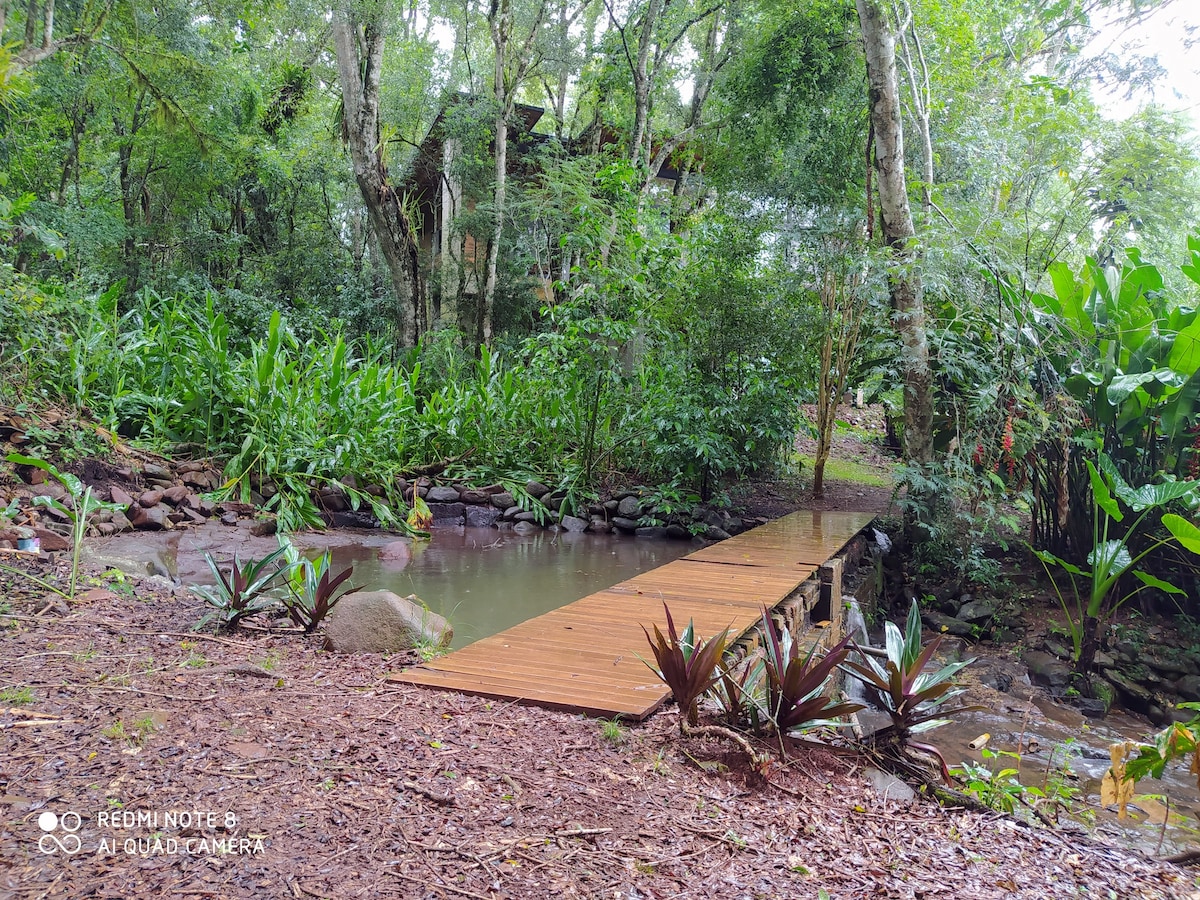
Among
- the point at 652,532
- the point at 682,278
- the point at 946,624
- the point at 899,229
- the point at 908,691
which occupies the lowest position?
the point at 946,624

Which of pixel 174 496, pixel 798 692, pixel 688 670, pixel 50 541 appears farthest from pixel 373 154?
pixel 798 692

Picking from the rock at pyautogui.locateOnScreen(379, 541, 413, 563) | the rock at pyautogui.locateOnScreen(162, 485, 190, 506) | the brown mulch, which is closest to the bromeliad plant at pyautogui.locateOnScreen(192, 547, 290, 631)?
the brown mulch

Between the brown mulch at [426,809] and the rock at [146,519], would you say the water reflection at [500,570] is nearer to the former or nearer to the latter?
the rock at [146,519]

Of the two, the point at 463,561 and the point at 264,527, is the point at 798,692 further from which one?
the point at 264,527

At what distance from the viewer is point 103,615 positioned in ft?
11.2

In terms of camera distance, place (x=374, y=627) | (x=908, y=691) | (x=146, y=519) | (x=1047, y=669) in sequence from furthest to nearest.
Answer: (x=146, y=519)
(x=1047, y=669)
(x=374, y=627)
(x=908, y=691)

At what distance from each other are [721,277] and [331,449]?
13.9 feet

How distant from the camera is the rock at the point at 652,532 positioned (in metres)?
8.42

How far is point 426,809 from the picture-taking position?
6.21 ft

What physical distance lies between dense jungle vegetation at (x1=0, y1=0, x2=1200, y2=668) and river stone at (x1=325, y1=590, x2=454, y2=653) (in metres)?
4.00

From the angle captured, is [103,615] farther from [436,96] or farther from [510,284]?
[436,96]

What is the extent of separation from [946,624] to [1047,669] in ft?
2.93

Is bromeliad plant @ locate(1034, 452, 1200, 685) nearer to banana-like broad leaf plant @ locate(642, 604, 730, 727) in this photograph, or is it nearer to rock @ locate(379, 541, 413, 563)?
banana-like broad leaf plant @ locate(642, 604, 730, 727)

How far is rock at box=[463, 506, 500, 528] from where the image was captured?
8578mm
